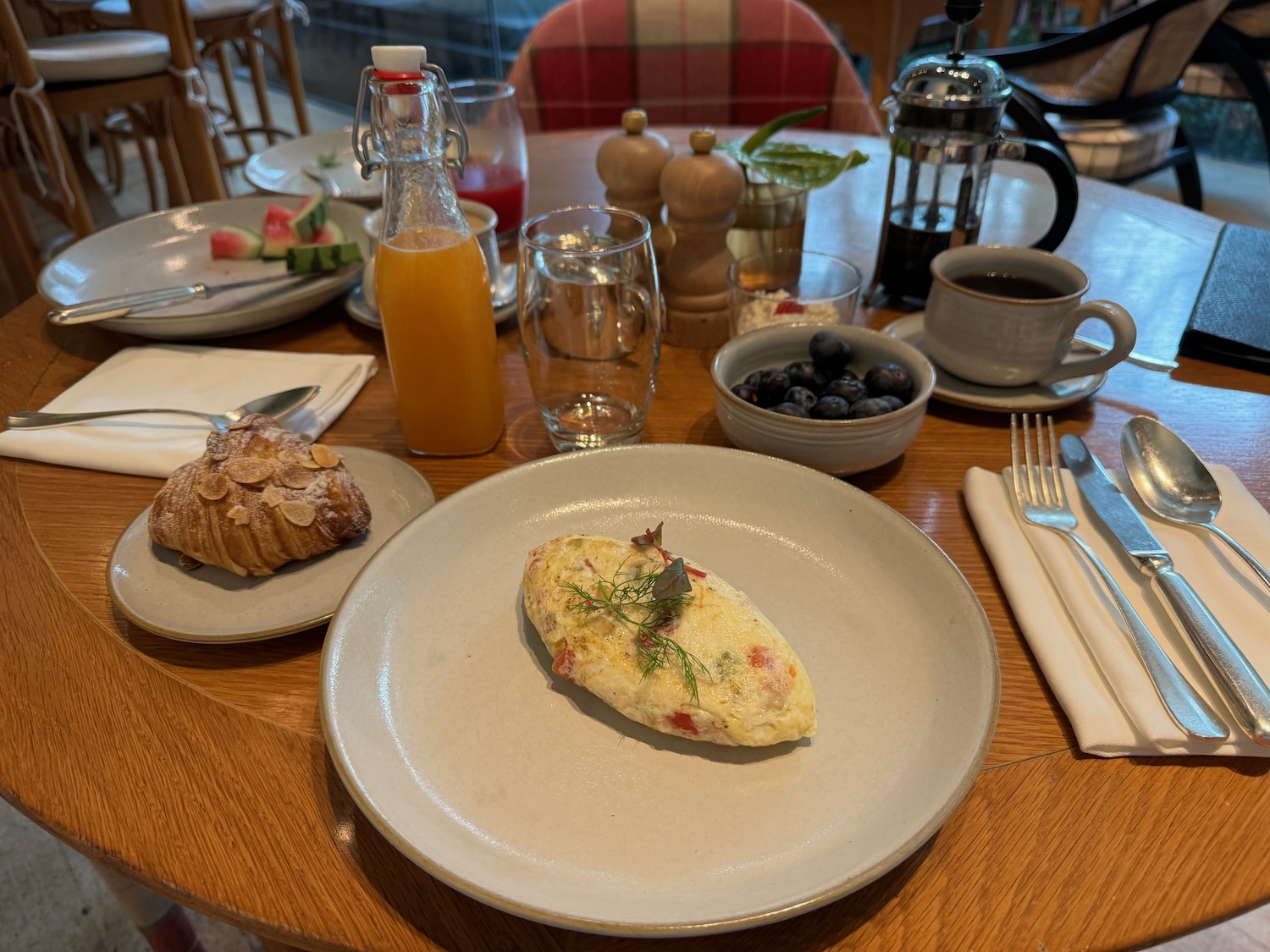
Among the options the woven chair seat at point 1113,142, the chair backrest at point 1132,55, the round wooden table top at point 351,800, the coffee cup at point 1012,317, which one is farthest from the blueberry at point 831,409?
the chair backrest at point 1132,55

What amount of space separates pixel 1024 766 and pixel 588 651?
1.12 ft

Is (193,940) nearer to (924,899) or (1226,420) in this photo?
(924,899)

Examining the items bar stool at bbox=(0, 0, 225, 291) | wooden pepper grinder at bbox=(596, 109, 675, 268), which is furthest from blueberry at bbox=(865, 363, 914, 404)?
bar stool at bbox=(0, 0, 225, 291)

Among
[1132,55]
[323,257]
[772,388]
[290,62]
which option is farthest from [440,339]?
[290,62]

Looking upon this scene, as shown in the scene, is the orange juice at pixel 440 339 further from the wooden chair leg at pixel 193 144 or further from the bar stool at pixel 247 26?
the bar stool at pixel 247 26

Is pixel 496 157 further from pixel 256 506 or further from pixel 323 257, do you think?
pixel 256 506

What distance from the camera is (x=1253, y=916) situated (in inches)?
56.7

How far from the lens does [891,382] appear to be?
909mm

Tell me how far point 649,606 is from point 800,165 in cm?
79

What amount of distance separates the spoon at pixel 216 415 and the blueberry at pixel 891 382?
0.67 meters

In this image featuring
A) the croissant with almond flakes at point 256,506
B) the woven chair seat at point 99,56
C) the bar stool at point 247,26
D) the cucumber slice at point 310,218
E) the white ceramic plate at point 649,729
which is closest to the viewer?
the white ceramic plate at point 649,729

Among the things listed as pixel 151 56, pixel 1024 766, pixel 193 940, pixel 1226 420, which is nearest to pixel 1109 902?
pixel 1024 766

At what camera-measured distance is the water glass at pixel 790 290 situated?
3.54 ft

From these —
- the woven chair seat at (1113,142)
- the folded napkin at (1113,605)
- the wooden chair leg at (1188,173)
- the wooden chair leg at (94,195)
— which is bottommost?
the wooden chair leg at (94,195)
